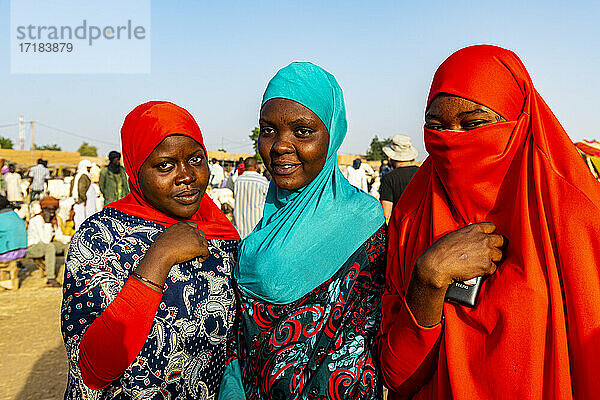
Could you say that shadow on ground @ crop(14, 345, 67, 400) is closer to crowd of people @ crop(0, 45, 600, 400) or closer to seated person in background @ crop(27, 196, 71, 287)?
seated person in background @ crop(27, 196, 71, 287)

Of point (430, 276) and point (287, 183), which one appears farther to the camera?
point (287, 183)

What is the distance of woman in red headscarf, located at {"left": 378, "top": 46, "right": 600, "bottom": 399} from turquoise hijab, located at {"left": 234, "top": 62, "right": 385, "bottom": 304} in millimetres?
228

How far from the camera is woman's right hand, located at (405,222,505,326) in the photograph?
1.40m

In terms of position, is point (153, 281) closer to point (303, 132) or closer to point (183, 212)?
point (183, 212)

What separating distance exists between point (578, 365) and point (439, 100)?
87 cm

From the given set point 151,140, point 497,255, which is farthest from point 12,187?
point 497,255

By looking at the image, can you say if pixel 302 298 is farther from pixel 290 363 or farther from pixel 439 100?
pixel 439 100

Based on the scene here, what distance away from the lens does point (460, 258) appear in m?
1.40

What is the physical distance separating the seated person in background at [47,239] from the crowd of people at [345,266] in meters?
7.60

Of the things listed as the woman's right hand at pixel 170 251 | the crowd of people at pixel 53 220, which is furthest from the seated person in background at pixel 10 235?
the woman's right hand at pixel 170 251

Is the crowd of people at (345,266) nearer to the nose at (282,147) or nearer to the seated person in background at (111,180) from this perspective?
the nose at (282,147)

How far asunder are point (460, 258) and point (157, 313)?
1076 millimetres

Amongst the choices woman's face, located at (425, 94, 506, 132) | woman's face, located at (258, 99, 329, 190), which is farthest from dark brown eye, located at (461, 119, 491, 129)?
woman's face, located at (258, 99, 329, 190)

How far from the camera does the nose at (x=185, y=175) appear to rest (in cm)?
196
